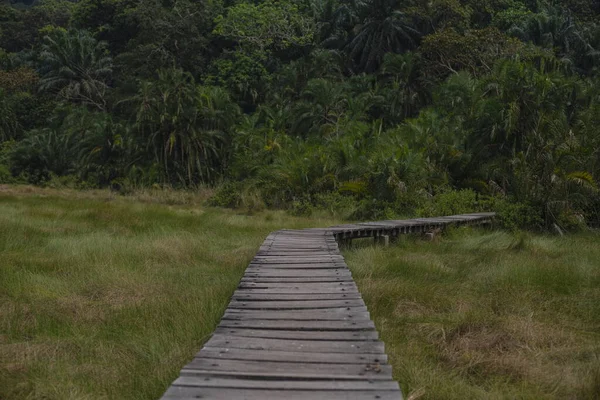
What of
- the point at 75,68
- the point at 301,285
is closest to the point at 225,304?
Result: the point at 301,285

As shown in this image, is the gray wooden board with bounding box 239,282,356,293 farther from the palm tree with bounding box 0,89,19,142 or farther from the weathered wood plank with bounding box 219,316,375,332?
the palm tree with bounding box 0,89,19,142

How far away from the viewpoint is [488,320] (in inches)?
201

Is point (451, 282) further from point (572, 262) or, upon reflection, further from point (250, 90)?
point (250, 90)

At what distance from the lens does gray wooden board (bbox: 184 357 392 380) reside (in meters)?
2.95

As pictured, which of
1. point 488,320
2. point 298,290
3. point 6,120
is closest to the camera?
point 298,290

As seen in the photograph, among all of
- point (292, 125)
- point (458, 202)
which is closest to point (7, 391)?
point (458, 202)

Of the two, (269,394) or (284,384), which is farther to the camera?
(284,384)

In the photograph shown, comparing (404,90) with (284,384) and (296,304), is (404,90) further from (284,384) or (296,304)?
(284,384)

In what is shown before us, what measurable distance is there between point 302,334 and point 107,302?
116 inches

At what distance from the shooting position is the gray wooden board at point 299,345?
3400 millimetres

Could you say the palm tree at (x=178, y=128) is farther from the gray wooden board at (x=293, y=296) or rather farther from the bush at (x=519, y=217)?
the gray wooden board at (x=293, y=296)

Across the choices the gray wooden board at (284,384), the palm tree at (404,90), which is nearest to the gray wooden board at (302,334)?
the gray wooden board at (284,384)

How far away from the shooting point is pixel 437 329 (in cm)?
488

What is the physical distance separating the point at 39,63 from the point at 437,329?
51.1 meters
